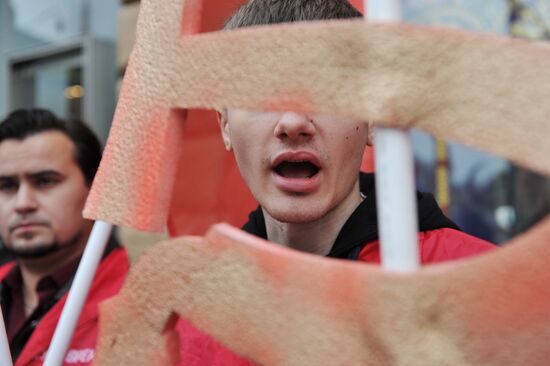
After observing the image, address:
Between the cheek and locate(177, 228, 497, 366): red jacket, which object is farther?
the cheek

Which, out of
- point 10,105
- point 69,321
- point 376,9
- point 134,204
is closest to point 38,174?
point 69,321

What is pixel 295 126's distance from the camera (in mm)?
854

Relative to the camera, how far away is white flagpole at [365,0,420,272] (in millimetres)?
665

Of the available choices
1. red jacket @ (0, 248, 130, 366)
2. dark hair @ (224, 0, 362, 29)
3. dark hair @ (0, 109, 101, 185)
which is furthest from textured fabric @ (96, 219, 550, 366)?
dark hair @ (0, 109, 101, 185)

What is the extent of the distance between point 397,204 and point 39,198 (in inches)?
55.8

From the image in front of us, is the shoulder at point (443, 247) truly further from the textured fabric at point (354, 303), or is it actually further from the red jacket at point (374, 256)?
the textured fabric at point (354, 303)

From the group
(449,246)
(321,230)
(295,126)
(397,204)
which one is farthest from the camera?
(321,230)

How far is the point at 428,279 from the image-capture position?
66 cm

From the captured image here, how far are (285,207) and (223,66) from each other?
215 millimetres

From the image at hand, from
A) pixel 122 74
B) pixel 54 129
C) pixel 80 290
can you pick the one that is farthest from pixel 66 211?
pixel 122 74

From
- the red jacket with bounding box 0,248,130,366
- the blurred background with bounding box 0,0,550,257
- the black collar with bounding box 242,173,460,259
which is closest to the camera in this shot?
the black collar with bounding box 242,173,460,259

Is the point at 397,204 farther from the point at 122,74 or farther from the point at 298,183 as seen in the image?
the point at 122,74

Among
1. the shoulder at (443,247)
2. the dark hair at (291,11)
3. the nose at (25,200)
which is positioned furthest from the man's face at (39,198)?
the shoulder at (443,247)

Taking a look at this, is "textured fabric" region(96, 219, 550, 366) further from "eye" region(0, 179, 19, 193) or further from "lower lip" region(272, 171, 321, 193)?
"eye" region(0, 179, 19, 193)
